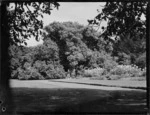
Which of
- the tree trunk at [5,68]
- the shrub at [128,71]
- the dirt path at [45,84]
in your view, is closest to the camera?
the tree trunk at [5,68]

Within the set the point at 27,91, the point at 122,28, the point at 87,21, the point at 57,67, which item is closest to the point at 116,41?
the point at 122,28

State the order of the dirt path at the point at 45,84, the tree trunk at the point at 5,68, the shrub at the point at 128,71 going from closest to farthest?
the tree trunk at the point at 5,68
the shrub at the point at 128,71
the dirt path at the point at 45,84

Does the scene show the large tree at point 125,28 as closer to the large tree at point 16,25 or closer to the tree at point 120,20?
the tree at point 120,20

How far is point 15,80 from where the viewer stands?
9039 mm

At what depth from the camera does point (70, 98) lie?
9.10m

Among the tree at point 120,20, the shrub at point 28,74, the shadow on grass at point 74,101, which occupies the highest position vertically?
the tree at point 120,20

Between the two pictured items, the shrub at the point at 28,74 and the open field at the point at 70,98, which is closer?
the open field at the point at 70,98

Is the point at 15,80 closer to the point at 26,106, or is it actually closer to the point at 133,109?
the point at 26,106

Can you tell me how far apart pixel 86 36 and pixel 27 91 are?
84.6 inches

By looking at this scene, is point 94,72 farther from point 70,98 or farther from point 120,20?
point 120,20

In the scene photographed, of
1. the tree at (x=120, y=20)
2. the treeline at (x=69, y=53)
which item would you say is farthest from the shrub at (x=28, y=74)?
the tree at (x=120, y=20)

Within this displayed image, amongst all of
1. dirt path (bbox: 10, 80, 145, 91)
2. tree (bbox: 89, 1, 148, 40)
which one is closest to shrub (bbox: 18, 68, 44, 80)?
dirt path (bbox: 10, 80, 145, 91)

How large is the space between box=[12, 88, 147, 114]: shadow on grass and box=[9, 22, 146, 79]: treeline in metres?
0.46

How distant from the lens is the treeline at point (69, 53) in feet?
29.7
